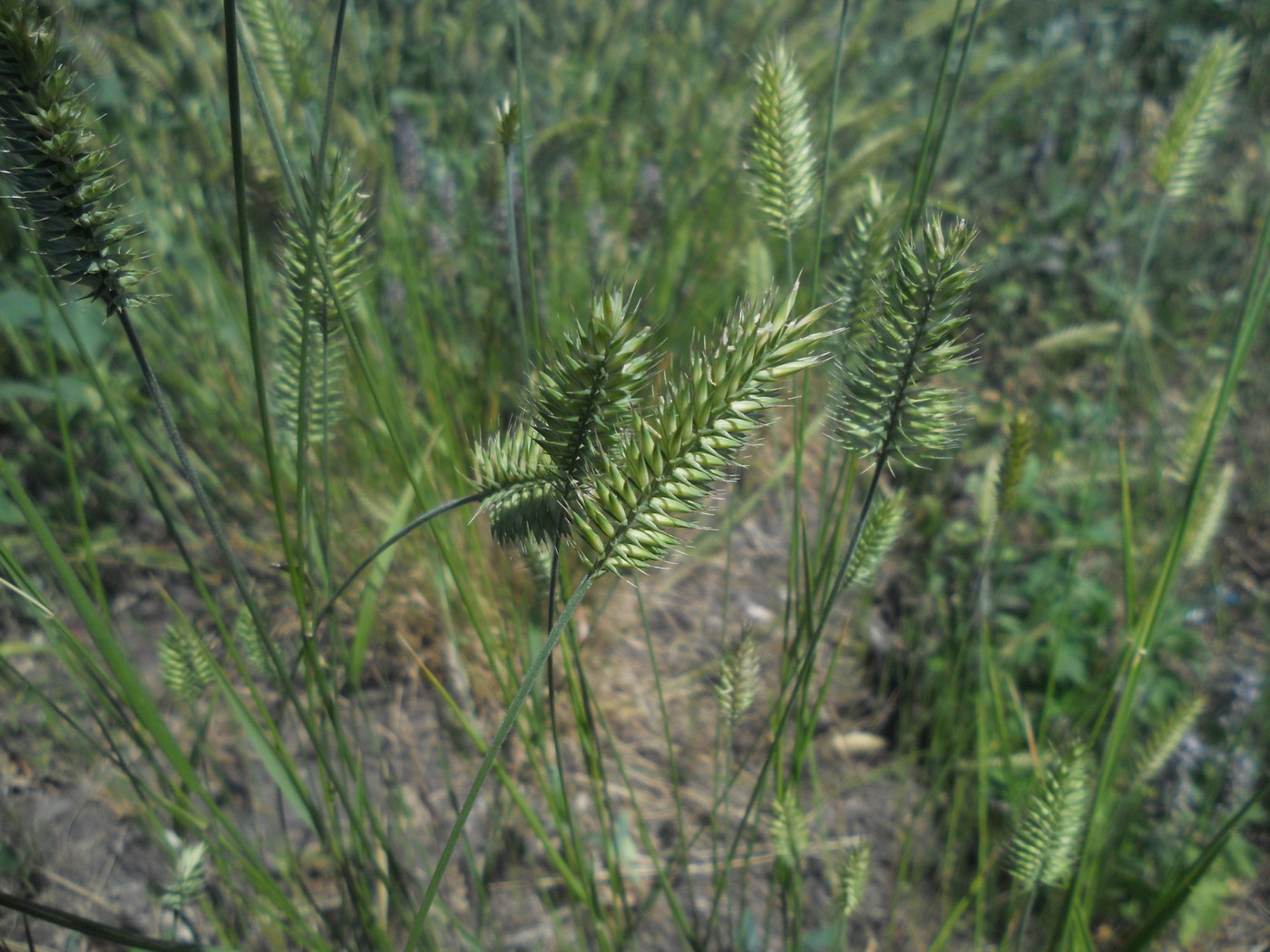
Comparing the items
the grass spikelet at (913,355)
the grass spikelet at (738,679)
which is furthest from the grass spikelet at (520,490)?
the grass spikelet at (738,679)

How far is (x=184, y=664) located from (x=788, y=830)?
90cm

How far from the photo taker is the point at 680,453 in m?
0.60

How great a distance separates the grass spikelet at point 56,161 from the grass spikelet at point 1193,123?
1.61m

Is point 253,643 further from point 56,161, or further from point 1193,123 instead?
point 1193,123

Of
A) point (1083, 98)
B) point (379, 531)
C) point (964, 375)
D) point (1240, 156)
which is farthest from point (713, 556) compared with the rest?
point (1240, 156)

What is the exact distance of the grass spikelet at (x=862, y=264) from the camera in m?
1.08

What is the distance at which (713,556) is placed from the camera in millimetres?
2416

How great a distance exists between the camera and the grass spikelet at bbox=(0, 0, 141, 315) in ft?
1.67

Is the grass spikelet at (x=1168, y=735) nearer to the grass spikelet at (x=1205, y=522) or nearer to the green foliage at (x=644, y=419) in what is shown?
the grass spikelet at (x=1205, y=522)

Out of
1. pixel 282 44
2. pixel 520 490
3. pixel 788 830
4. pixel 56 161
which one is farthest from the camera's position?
pixel 282 44

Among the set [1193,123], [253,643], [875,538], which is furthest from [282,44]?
[1193,123]

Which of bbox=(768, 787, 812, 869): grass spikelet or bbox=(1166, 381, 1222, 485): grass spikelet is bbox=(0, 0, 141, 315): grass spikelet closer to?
bbox=(768, 787, 812, 869): grass spikelet

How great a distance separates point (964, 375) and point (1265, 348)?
4.21ft

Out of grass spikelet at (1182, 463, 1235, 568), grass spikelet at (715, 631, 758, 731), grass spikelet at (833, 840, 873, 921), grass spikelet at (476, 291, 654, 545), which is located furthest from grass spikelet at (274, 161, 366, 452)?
grass spikelet at (1182, 463, 1235, 568)
